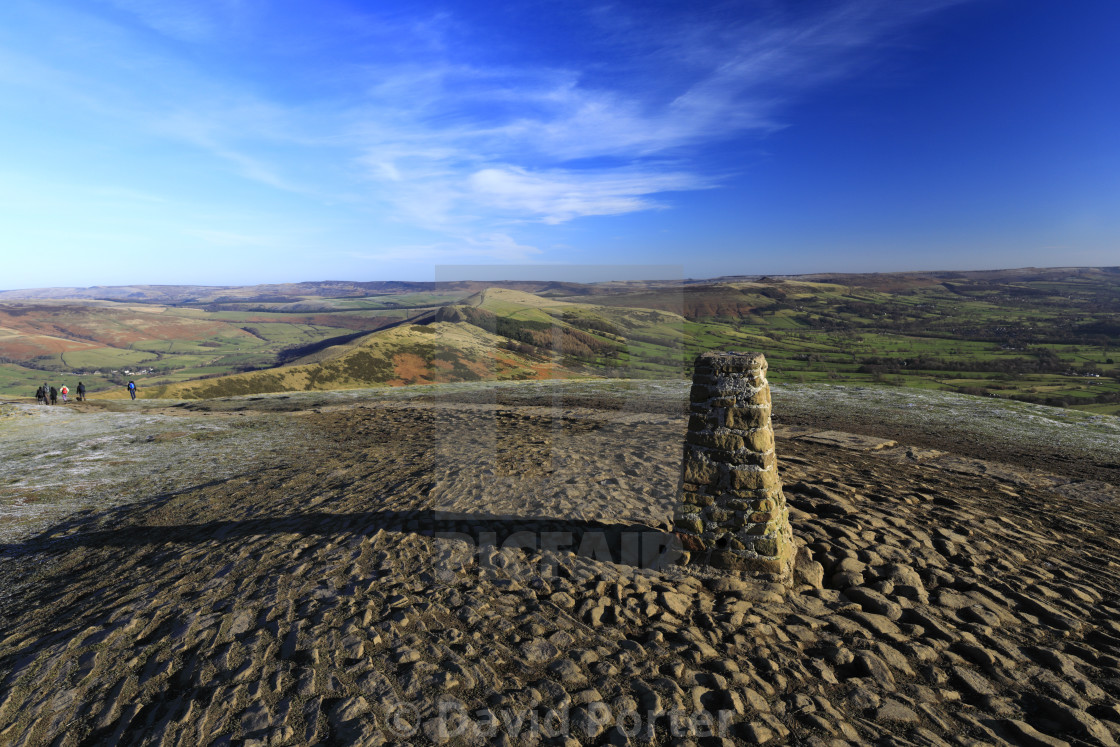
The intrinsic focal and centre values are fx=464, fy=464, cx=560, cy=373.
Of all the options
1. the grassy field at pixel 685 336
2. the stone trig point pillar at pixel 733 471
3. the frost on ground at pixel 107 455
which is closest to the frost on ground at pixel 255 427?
the frost on ground at pixel 107 455

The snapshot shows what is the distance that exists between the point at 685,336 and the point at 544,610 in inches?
1230

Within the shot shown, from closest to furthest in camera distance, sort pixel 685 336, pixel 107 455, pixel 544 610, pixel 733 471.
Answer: pixel 544 610 → pixel 733 471 → pixel 107 455 → pixel 685 336

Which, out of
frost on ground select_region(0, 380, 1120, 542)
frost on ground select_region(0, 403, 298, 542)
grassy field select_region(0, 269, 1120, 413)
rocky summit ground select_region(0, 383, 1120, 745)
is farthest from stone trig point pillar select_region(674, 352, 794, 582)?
frost on ground select_region(0, 403, 298, 542)

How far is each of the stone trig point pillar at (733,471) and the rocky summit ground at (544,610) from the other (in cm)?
44

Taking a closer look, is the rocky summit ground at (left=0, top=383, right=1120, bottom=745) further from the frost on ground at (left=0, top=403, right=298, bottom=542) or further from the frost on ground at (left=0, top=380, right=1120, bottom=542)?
the frost on ground at (left=0, top=380, right=1120, bottom=542)

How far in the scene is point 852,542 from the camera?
7.10 m

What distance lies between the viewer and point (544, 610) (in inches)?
223

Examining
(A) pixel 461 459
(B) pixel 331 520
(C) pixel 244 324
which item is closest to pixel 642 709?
(B) pixel 331 520

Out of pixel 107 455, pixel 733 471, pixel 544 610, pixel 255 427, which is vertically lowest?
pixel 255 427

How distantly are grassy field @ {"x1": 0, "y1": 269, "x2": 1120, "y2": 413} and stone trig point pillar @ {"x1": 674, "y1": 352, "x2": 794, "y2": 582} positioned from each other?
7.48 m

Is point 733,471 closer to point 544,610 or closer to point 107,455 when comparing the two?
point 544,610

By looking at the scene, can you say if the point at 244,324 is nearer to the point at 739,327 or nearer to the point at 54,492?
the point at 739,327

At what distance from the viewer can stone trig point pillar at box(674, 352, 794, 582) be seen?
6.09m

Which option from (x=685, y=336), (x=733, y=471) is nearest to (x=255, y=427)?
(x=733, y=471)
